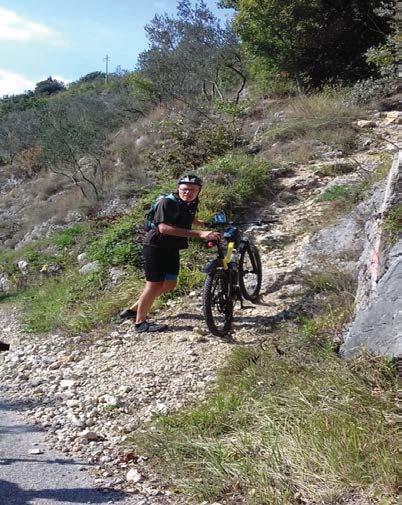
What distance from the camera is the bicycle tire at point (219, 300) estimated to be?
5836 mm

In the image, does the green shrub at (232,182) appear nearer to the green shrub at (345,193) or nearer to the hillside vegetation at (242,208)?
the hillside vegetation at (242,208)

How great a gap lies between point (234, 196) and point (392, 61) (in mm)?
6909

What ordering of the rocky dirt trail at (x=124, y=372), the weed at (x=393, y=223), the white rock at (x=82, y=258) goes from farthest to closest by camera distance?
the white rock at (x=82, y=258) → the weed at (x=393, y=223) → the rocky dirt trail at (x=124, y=372)

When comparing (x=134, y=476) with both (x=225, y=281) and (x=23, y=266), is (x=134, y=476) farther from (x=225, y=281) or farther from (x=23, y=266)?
(x=23, y=266)

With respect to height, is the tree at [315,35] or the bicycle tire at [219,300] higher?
the tree at [315,35]

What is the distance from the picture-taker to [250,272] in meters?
6.99

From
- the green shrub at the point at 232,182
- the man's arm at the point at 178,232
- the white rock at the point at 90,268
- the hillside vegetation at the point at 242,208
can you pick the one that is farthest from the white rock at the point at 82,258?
the man's arm at the point at 178,232

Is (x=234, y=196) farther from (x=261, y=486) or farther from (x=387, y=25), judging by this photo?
(x=387, y=25)

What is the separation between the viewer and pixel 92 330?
6.78 m

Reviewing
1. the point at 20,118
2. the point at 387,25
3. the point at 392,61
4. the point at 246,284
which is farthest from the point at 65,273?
the point at 20,118

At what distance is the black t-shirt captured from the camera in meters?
5.76

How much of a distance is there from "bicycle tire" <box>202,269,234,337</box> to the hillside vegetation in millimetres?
378

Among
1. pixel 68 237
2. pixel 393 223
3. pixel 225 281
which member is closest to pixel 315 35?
pixel 68 237

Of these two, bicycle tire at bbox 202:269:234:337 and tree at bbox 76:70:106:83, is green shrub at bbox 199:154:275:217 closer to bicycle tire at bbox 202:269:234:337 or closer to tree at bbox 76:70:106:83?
bicycle tire at bbox 202:269:234:337
